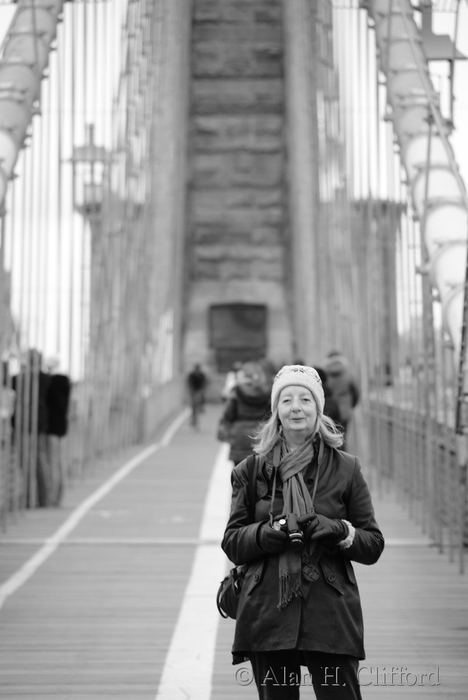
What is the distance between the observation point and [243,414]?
30.3 ft

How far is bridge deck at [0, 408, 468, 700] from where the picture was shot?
5.50 m

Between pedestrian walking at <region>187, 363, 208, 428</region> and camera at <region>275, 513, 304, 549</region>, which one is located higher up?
pedestrian walking at <region>187, 363, 208, 428</region>

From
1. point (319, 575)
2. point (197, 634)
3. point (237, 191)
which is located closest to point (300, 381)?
point (319, 575)

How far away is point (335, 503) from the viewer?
3.61 meters

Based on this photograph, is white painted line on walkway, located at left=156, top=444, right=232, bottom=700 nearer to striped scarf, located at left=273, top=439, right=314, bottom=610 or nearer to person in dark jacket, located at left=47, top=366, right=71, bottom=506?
striped scarf, located at left=273, top=439, right=314, bottom=610

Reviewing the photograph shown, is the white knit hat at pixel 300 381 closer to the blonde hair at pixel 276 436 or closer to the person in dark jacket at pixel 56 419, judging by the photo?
the blonde hair at pixel 276 436

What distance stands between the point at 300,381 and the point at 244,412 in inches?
218

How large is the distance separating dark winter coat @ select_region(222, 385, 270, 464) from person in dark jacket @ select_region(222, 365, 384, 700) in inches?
212

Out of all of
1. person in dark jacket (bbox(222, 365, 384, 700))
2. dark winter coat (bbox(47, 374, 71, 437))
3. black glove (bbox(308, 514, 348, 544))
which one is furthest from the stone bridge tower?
black glove (bbox(308, 514, 348, 544))

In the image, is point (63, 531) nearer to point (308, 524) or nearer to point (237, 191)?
point (308, 524)

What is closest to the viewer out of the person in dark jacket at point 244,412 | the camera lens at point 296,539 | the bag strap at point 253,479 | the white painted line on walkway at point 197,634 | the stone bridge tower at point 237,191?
the camera lens at point 296,539

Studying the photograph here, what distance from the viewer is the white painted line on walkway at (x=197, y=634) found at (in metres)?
5.41

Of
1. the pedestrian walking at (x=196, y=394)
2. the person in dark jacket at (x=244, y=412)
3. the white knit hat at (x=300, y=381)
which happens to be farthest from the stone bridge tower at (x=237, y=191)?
the white knit hat at (x=300, y=381)

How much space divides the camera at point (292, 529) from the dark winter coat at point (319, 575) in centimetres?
9
